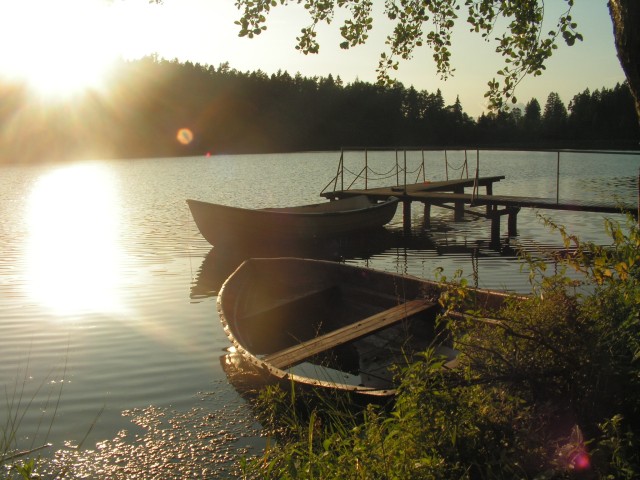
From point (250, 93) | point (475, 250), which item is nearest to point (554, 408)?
point (475, 250)

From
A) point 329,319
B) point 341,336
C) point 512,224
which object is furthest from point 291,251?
point 341,336

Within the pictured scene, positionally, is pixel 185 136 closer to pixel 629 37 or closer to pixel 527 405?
pixel 629 37

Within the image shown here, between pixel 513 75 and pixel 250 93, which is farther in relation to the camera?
pixel 250 93

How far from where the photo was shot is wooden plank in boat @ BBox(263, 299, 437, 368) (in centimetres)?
689

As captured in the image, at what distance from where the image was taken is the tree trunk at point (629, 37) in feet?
15.9

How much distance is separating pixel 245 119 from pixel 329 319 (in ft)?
320

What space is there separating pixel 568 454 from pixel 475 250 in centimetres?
1546

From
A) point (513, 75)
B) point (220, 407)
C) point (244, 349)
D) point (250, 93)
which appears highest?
point (250, 93)

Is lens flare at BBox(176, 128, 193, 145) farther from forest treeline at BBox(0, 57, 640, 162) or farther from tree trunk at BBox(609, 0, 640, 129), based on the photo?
tree trunk at BBox(609, 0, 640, 129)

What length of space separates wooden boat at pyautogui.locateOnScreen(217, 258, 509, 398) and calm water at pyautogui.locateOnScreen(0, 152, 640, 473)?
0.63 meters

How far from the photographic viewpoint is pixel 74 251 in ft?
60.6

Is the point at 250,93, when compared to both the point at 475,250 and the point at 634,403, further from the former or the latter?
the point at 634,403

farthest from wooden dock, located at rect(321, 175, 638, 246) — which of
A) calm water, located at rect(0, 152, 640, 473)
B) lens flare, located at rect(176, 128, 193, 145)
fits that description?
lens flare, located at rect(176, 128, 193, 145)

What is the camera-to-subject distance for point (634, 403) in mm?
3814
